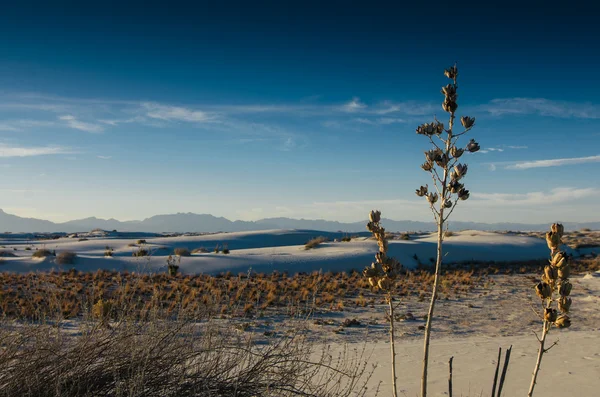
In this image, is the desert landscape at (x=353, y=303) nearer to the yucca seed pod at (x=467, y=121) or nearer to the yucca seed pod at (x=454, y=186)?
the yucca seed pod at (x=454, y=186)

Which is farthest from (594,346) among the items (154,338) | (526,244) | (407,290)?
(526,244)

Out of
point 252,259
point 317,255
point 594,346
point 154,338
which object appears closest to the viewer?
point 154,338

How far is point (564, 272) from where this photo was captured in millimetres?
2014

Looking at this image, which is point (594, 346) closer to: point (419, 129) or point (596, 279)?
point (419, 129)

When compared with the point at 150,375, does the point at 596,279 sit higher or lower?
lower

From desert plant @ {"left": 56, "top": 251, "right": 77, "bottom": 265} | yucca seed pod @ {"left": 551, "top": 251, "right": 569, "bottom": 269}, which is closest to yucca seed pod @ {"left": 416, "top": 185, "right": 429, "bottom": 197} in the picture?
yucca seed pod @ {"left": 551, "top": 251, "right": 569, "bottom": 269}

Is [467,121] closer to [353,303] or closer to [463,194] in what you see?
[463,194]

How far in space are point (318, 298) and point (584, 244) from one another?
33.7 m

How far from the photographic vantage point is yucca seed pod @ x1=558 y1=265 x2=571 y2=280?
2.01 metres

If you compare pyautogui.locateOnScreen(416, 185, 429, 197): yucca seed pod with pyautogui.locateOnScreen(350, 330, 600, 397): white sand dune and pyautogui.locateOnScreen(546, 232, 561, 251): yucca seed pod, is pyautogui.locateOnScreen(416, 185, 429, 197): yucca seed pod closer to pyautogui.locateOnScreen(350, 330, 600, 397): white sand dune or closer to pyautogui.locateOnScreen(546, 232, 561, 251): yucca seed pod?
pyautogui.locateOnScreen(546, 232, 561, 251): yucca seed pod

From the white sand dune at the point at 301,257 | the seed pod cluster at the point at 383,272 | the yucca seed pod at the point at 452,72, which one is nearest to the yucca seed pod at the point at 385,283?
the seed pod cluster at the point at 383,272

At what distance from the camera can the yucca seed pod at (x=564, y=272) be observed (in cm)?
201

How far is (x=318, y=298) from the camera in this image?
47.0 feet

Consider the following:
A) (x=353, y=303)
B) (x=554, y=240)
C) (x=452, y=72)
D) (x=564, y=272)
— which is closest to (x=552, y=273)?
(x=564, y=272)
